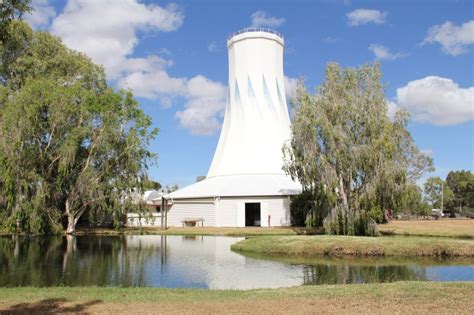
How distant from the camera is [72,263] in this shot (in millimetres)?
15297

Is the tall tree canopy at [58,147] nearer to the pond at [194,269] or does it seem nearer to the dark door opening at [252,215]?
the pond at [194,269]

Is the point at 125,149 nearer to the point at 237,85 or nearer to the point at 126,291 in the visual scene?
the point at 237,85

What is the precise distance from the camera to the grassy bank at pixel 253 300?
24.9 feet

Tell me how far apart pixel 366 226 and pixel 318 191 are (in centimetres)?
277


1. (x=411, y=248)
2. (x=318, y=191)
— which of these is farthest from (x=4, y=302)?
(x=318, y=191)

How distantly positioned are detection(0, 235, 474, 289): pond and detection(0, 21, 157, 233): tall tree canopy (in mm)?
7665

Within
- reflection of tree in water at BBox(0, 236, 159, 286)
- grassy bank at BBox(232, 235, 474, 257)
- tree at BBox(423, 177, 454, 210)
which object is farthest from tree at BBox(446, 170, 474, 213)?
reflection of tree in water at BBox(0, 236, 159, 286)

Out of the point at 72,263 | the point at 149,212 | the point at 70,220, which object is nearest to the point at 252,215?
the point at 149,212

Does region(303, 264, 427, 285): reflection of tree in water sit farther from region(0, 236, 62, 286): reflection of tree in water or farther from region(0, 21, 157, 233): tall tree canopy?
region(0, 21, 157, 233): tall tree canopy

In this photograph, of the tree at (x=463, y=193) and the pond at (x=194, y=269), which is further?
the tree at (x=463, y=193)

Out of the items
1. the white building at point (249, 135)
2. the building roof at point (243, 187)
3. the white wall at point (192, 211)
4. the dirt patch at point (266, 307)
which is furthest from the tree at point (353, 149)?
the dirt patch at point (266, 307)

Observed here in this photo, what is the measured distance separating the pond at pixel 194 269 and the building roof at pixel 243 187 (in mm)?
13611

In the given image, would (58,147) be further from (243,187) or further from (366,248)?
(366,248)

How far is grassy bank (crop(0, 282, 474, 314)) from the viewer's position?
299 inches
